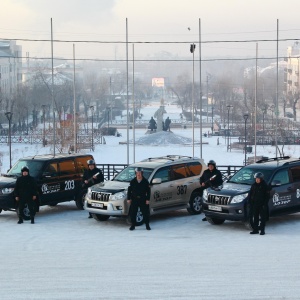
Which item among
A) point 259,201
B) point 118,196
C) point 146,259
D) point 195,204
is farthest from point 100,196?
point 146,259

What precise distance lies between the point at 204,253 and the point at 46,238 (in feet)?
13.5

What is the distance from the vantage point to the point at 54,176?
22.3 m

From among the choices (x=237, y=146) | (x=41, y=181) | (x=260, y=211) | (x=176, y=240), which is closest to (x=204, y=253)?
(x=176, y=240)

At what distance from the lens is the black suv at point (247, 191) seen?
62.3 feet

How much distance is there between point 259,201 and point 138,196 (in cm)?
292

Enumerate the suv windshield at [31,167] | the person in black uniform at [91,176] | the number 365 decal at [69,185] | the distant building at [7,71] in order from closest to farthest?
the suv windshield at [31,167] → the person in black uniform at [91,176] → the number 365 decal at [69,185] → the distant building at [7,71]

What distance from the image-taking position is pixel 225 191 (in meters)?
19.4

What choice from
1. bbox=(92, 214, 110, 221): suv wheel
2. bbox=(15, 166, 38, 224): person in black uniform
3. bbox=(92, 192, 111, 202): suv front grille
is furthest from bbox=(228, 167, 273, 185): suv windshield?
bbox=(15, 166, 38, 224): person in black uniform

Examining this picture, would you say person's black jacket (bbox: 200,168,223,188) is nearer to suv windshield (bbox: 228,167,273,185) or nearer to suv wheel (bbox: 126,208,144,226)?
suv windshield (bbox: 228,167,273,185)

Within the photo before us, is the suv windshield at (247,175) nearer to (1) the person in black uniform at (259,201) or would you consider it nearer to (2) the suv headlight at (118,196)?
(1) the person in black uniform at (259,201)

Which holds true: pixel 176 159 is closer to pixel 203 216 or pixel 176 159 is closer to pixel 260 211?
pixel 203 216

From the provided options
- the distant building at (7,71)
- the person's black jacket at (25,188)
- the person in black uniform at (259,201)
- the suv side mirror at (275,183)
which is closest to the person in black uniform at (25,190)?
the person's black jacket at (25,188)

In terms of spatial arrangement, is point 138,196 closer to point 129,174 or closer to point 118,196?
point 118,196

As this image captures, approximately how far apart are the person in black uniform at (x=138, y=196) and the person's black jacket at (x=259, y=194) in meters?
2.54
